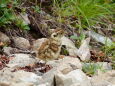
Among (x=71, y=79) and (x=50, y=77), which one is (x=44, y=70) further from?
(x=71, y=79)

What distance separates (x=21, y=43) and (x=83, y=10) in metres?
1.66

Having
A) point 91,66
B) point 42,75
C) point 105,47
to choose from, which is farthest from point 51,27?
point 42,75

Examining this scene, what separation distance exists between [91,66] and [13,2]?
190 centimetres

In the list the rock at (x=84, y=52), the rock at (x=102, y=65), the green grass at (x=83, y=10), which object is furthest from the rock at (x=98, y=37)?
the rock at (x=102, y=65)

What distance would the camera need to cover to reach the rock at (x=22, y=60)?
6.00 meters

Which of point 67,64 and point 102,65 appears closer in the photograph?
point 67,64

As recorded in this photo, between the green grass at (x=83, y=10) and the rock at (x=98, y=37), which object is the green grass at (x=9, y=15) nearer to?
the green grass at (x=83, y=10)

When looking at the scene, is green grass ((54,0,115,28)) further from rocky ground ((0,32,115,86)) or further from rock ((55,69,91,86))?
rock ((55,69,91,86))

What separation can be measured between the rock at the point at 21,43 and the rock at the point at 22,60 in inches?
24.3

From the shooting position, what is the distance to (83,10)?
325 inches

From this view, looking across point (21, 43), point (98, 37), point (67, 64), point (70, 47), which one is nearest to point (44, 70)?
point (67, 64)

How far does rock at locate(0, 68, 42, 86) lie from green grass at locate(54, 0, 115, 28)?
3129 millimetres

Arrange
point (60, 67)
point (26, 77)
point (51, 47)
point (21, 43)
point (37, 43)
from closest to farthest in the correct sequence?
point (26, 77) → point (60, 67) → point (51, 47) → point (21, 43) → point (37, 43)

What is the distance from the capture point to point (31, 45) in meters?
7.20
